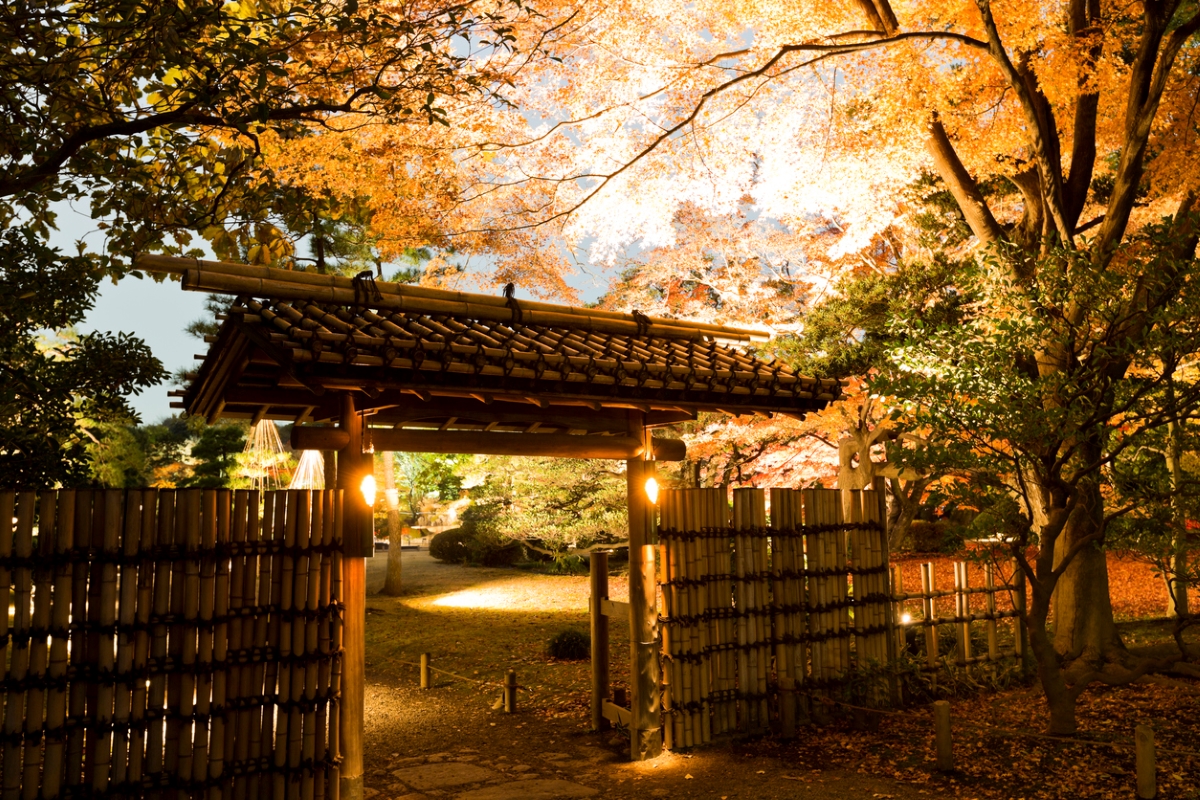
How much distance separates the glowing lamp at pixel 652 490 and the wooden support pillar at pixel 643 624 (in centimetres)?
3

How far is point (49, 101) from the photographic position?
201 inches

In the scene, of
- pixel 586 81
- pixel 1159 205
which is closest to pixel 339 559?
pixel 586 81

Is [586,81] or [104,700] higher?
[586,81]

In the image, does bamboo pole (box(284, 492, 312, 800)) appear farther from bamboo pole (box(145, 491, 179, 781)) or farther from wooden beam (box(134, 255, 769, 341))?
wooden beam (box(134, 255, 769, 341))

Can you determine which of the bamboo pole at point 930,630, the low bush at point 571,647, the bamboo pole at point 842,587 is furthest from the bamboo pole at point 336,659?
the low bush at point 571,647

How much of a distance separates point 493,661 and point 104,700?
723 centimetres

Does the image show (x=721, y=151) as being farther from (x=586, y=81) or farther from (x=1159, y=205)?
(x=1159, y=205)

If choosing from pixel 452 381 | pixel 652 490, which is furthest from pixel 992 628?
pixel 452 381

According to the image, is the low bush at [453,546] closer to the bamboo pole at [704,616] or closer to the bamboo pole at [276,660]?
the bamboo pole at [704,616]

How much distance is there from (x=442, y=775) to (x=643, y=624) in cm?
185

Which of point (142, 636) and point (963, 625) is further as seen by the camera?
point (963, 625)

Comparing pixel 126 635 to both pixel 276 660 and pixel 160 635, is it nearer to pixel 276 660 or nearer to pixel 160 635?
pixel 160 635

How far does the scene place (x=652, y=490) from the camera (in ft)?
21.4

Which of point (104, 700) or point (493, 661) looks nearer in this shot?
point (104, 700)
